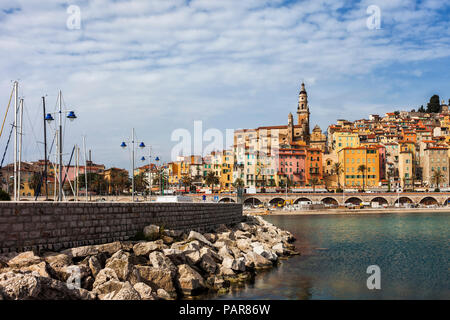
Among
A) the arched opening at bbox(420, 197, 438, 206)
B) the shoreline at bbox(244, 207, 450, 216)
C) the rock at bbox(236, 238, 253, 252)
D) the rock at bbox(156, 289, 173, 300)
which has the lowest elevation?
the shoreline at bbox(244, 207, 450, 216)

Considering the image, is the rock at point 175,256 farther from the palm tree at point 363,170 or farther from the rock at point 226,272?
the palm tree at point 363,170

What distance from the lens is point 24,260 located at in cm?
1377

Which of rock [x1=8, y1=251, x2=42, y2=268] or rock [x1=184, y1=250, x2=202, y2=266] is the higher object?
rock [x1=8, y1=251, x2=42, y2=268]

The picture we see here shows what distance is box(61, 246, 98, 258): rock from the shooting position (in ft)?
51.7

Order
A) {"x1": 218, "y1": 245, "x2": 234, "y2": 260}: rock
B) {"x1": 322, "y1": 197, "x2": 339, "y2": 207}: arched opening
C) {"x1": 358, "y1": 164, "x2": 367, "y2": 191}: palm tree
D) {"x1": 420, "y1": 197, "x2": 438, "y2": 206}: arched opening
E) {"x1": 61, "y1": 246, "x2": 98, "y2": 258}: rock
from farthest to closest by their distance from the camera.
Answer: {"x1": 358, "y1": 164, "x2": 367, "y2": 191}: palm tree → {"x1": 322, "y1": 197, "x2": 339, "y2": 207}: arched opening → {"x1": 420, "y1": 197, "x2": 438, "y2": 206}: arched opening → {"x1": 218, "y1": 245, "x2": 234, "y2": 260}: rock → {"x1": 61, "y1": 246, "x2": 98, "y2": 258}: rock

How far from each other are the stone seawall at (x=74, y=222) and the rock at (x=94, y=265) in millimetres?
1350

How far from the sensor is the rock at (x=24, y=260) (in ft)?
44.5

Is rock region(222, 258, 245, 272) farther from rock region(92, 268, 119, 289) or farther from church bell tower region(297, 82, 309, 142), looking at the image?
church bell tower region(297, 82, 309, 142)

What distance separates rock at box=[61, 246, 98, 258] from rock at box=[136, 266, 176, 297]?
1788mm

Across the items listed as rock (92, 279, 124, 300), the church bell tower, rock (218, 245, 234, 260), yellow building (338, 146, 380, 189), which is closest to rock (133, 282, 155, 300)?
rock (92, 279, 124, 300)

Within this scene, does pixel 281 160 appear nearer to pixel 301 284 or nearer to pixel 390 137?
pixel 390 137

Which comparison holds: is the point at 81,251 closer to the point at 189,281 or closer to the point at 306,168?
the point at 189,281

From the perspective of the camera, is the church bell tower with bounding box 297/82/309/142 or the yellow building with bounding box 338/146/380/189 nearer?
the yellow building with bounding box 338/146/380/189

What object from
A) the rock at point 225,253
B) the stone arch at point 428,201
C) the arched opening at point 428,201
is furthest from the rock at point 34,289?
the arched opening at point 428,201
